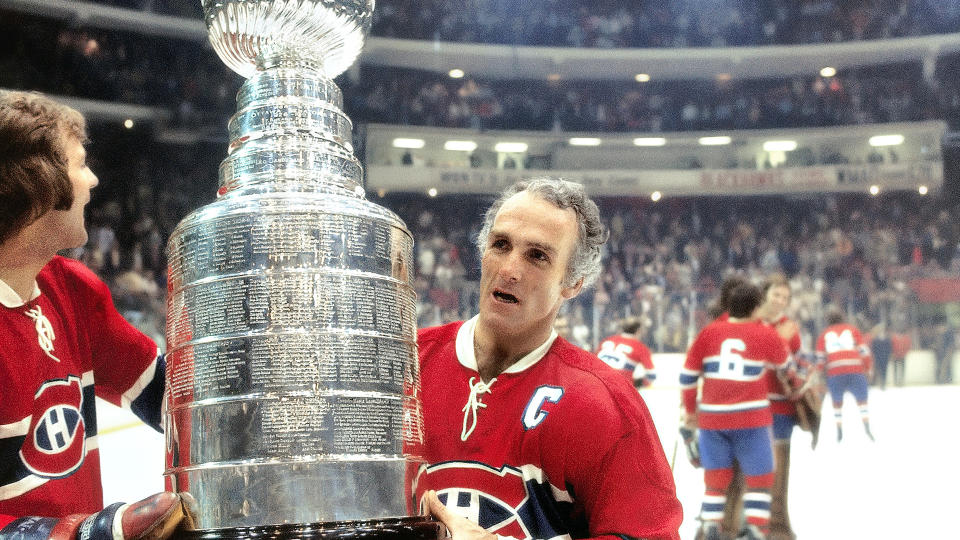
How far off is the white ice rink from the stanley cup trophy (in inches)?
143

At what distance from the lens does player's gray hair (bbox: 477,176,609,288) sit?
1.57 metres

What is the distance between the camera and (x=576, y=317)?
10.6 metres

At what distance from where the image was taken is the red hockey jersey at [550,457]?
1360 mm

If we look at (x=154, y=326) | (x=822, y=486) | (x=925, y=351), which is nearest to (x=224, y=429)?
(x=822, y=486)

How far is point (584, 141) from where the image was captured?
16.7 m

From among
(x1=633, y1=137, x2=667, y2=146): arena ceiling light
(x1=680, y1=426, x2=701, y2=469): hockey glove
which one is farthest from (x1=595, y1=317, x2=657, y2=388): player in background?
(x1=633, y1=137, x2=667, y2=146): arena ceiling light

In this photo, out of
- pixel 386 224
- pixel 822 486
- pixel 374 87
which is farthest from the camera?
pixel 374 87

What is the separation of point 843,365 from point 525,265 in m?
7.11

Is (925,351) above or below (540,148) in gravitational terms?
below

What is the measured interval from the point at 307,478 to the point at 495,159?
15319mm

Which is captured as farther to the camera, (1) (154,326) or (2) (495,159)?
(2) (495,159)

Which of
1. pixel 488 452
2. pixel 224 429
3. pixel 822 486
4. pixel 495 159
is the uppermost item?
pixel 495 159

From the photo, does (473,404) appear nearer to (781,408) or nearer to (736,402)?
(736,402)

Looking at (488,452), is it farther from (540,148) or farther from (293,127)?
(540,148)
